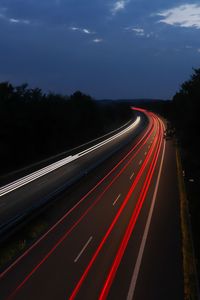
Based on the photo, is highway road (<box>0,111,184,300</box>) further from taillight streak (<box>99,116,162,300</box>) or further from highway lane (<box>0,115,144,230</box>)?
highway lane (<box>0,115,144,230</box>)

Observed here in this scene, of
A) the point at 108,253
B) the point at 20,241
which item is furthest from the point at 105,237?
the point at 20,241

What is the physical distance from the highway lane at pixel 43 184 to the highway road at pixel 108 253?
3.00m

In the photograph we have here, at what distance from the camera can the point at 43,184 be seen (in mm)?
44656

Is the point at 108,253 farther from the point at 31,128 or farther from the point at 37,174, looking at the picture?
the point at 31,128

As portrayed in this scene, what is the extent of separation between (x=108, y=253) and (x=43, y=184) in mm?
20705

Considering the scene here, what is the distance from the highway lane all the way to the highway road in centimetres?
300

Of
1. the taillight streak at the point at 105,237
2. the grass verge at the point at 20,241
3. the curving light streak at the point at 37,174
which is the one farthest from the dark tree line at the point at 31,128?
the grass verge at the point at 20,241

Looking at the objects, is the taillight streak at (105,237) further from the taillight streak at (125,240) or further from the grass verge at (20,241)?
the grass verge at (20,241)

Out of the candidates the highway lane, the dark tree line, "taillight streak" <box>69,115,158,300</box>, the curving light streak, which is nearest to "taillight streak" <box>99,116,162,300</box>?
→ "taillight streak" <box>69,115,158,300</box>

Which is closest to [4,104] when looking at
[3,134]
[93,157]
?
[3,134]

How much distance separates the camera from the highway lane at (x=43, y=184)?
34.7 metres

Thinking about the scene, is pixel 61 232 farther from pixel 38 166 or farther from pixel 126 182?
pixel 38 166

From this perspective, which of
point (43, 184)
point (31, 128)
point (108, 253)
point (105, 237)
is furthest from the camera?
point (31, 128)

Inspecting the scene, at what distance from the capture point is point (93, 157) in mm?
66188
